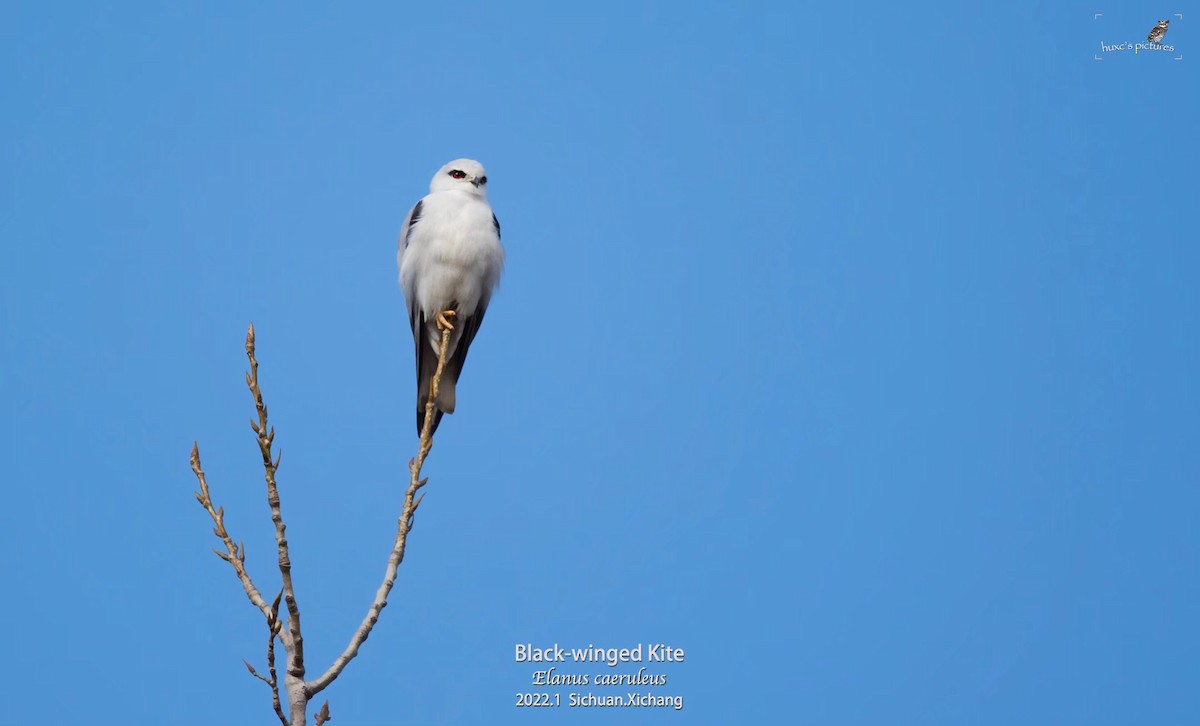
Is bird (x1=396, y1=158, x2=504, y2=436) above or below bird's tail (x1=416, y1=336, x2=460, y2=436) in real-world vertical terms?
above

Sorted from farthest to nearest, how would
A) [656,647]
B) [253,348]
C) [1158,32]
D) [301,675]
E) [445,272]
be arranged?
[1158,32] → [445,272] → [656,647] → [253,348] → [301,675]

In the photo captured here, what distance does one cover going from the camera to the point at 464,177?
24.8ft

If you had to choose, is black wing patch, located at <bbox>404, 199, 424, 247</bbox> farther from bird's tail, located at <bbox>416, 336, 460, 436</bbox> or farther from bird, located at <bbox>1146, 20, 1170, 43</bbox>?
bird, located at <bbox>1146, 20, 1170, 43</bbox>

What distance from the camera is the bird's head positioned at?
7.54 m

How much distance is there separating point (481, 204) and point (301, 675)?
5.03 m

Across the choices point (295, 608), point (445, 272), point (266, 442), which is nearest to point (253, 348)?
point (266, 442)

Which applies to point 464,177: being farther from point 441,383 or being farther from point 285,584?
point 285,584

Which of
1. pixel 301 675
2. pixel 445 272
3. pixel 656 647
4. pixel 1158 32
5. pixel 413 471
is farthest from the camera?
pixel 1158 32

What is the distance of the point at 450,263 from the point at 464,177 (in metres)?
0.71

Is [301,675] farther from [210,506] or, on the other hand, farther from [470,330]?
[470,330]

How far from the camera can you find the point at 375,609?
9.54 feet

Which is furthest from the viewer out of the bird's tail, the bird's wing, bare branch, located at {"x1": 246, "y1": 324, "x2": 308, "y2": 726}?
the bird's wing

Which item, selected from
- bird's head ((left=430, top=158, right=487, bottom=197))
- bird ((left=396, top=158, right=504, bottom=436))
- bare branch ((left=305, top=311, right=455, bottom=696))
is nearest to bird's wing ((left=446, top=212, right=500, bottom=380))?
bird ((left=396, top=158, right=504, bottom=436))

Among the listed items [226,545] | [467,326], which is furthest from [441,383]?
[226,545]
